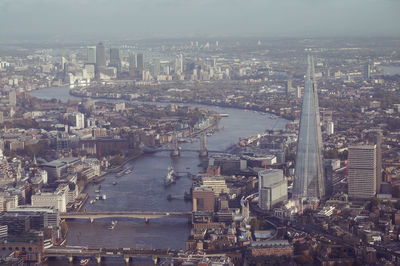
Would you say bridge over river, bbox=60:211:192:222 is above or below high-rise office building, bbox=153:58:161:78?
below

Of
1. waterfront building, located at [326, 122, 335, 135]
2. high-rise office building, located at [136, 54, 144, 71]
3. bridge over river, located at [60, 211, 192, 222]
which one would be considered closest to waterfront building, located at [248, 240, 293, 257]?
bridge over river, located at [60, 211, 192, 222]

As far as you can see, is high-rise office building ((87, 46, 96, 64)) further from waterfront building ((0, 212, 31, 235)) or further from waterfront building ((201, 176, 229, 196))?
waterfront building ((0, 212, 31, 235))

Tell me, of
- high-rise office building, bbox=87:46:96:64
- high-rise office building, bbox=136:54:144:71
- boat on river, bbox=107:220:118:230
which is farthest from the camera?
high-rise office building, bbox=87:46:96:64

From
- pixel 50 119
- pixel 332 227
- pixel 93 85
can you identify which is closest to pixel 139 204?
pixel 332 227

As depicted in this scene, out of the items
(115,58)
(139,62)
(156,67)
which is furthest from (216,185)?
(115,58)

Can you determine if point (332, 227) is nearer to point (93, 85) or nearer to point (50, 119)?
point (50, 119)

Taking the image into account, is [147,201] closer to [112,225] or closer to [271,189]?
[112,225]

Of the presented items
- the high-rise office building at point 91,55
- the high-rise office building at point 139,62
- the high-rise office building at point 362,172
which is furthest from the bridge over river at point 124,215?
the high-rise office building at point 91,55
